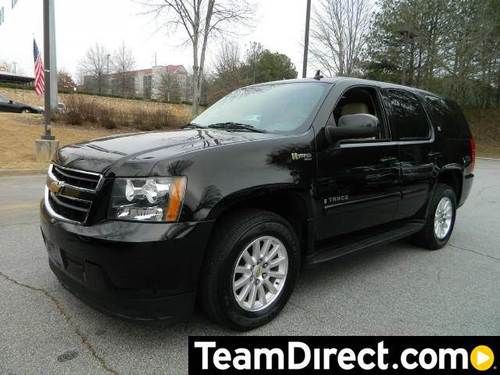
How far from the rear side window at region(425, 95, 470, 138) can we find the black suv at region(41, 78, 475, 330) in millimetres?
777

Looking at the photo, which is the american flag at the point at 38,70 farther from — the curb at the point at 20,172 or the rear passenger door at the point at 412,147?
the rear passenger door at the point at 412,147

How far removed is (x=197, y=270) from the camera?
2783 mm

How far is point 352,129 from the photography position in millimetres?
3535

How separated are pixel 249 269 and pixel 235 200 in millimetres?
511

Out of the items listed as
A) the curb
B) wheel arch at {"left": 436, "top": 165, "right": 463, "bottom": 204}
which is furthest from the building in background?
wheel arch at {"left": 436, "top": 165, "right": 463, "bottom": 204}

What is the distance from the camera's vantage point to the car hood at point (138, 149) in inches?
108

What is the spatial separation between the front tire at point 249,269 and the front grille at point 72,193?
0.80 m

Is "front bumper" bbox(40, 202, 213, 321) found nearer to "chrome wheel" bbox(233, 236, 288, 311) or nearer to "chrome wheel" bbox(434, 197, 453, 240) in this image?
"chrome wheel" bbox(233, 236, 288, 311)

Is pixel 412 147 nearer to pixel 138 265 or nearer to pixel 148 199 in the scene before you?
pixel 148 199

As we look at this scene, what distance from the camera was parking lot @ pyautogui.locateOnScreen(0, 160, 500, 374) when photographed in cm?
279

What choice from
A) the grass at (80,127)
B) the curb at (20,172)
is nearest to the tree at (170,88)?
the grass at (80,127)

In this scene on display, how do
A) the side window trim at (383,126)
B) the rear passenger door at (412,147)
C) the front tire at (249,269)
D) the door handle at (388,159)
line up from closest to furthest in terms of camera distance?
the front tire at (249,269), the side window trim at (383,126), the door handle at (388,159), the rear passenger door at (412,147)

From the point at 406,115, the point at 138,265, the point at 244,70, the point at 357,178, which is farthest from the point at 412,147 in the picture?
the point at 244,70

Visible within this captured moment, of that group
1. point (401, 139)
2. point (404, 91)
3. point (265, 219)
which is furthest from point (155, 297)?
point (404, 91)
